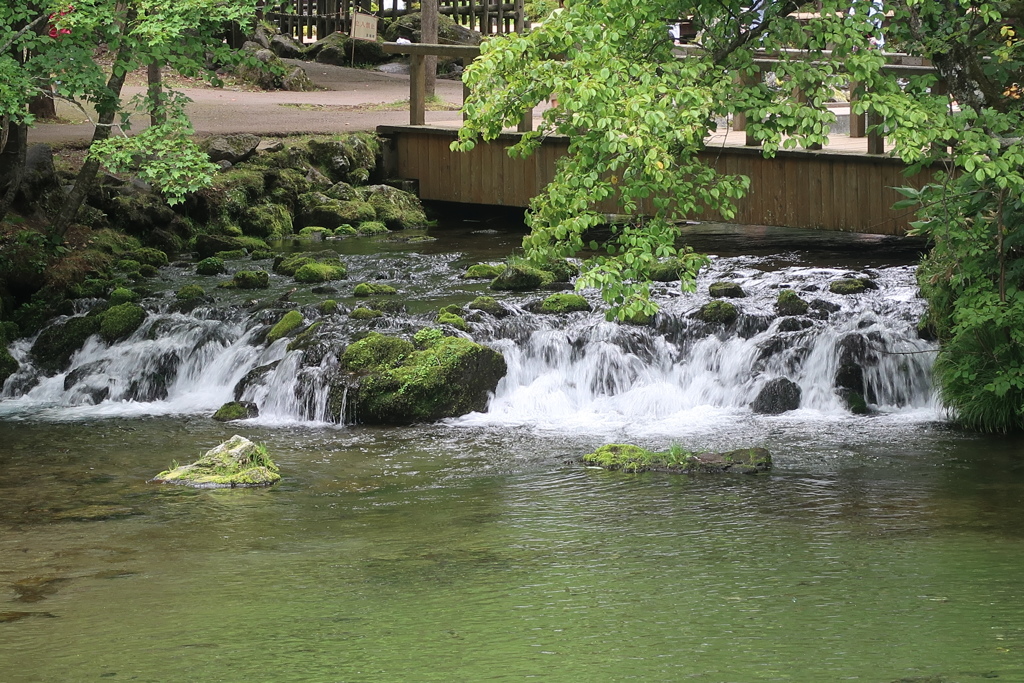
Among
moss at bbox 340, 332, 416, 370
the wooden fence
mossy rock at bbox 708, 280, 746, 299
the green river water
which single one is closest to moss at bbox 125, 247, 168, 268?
moss at bbox 340, 332, 416, 370

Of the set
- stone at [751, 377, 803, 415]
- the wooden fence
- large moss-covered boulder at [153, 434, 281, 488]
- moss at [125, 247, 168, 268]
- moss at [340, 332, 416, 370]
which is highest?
the wooden fence

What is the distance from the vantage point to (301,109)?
24.8 meters

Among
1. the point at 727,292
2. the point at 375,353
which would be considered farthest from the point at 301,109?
the point at 375,353

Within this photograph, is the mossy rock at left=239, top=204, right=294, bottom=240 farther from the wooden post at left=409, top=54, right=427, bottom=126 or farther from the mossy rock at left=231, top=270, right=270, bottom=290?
the mossy rock at left=231, top=270, right=270, bottom=290

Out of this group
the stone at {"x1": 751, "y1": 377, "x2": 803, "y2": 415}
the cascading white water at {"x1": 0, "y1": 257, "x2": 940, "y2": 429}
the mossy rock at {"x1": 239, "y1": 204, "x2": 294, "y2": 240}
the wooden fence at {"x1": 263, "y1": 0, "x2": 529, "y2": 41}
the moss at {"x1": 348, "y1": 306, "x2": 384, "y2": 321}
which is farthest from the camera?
the wooden fence at {"x1": 263, "y1": 0, "x2": 529, "y2": 41}

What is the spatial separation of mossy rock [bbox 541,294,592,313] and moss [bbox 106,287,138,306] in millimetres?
4774

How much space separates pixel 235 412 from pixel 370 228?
782 centimetres

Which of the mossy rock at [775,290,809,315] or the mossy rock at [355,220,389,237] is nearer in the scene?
the mossy rock at [775,290,809,315]

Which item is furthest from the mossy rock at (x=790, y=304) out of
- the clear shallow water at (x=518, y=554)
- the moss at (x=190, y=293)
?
the moss at (x=190, y=293)

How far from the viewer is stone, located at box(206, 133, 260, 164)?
19297 millimetres

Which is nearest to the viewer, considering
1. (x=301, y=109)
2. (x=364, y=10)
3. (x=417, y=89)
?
(x=417, y=89)

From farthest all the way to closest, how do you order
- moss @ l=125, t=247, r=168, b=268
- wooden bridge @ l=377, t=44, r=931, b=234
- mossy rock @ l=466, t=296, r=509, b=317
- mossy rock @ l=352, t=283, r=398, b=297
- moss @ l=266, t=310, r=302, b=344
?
moss @ l=125, t=247, r=168, b=268
wooden bridge @ l=377, t=44, r=931, b=234
mossy rock @ l=352, t=283, r=398, b=297
mossy rock @ l=466, t=296, r=509, b=317
moss @ l=266, t=310, r=302, b=344

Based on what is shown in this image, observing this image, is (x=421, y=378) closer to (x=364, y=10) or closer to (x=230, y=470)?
(x=230, y=470)

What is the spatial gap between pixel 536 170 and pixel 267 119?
6.69 m
